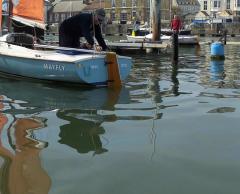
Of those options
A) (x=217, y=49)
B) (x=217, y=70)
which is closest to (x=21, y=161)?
(x=217, y=70)

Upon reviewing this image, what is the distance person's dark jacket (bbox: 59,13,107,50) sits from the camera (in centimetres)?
1202

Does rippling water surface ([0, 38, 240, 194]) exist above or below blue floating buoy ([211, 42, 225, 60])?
below

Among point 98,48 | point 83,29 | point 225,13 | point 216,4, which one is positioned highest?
point 216,4

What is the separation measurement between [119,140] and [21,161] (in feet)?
5.28

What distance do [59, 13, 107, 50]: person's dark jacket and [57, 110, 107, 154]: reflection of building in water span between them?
3.67m

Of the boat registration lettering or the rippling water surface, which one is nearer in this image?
the rippling water surface

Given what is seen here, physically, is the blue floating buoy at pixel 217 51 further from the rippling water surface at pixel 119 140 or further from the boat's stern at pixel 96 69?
the boat's stern at pixel 96 69

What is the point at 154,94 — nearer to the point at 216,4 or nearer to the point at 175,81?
the point at 175,81

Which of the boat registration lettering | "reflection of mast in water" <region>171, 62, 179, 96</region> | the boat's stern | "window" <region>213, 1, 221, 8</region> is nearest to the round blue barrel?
"reflection of mast in water" <region>171, 62, 179, 96</region>

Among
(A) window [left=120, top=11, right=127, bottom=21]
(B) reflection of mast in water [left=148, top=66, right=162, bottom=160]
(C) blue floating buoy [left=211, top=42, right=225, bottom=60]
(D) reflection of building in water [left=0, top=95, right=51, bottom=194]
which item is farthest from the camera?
(A) window [left=120, top=11, right=127, bottom=21]

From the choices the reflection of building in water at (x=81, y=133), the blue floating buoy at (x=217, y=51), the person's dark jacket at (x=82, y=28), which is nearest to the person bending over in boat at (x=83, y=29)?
the person's dark jacket at (x=82, y=28)

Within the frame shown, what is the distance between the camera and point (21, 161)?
19.0ft

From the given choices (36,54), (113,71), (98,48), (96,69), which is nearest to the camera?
(96,69)

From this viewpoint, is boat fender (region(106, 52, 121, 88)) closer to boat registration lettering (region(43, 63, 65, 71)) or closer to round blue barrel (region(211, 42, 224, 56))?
boat registration lettering (region(43, 63, 65, 71))
